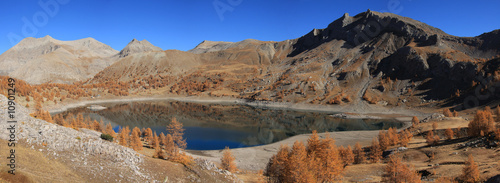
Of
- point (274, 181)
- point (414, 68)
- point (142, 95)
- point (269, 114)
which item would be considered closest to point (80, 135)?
point (274, 181)

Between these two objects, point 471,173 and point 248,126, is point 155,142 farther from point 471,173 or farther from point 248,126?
point 248,126

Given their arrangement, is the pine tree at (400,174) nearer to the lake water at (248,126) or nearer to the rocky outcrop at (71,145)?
the rocky outcrop at (71,145)

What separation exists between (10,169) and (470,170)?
34.9 m

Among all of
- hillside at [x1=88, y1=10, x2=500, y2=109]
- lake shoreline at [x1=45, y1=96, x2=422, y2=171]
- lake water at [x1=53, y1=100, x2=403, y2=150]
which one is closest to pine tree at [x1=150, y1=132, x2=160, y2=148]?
lake shoreline at [x1=45, y1=96, x2=422, y2=171]

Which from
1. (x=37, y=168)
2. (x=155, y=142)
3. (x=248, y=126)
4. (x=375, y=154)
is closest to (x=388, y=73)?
(x=248, y=126)

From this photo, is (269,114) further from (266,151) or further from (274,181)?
(274,181)

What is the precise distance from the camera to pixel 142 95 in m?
182

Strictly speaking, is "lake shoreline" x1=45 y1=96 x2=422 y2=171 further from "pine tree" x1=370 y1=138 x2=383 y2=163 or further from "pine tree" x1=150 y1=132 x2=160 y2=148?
"pine tree" x1=370 y1=138 x2=383 y2=163

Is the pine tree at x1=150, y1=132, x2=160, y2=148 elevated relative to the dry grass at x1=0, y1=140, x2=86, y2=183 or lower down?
lower down

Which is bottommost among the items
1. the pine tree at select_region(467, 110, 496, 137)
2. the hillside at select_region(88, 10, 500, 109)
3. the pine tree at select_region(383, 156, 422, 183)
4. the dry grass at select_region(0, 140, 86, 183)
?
the pine tree at select_region(383, 156, 422, 183)

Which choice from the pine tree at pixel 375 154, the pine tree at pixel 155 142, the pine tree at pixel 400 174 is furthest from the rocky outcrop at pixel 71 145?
the pine tree at pixel 375 154

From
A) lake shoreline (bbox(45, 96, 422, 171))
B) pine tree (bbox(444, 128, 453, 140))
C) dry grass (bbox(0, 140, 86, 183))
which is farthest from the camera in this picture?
lake shoreline (bbox(45, 96, 422, 171))

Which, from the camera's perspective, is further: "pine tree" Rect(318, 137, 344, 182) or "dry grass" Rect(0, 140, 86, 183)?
"pine tree" Rect(318, 137, 344, 182)

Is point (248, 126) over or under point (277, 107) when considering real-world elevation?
under
